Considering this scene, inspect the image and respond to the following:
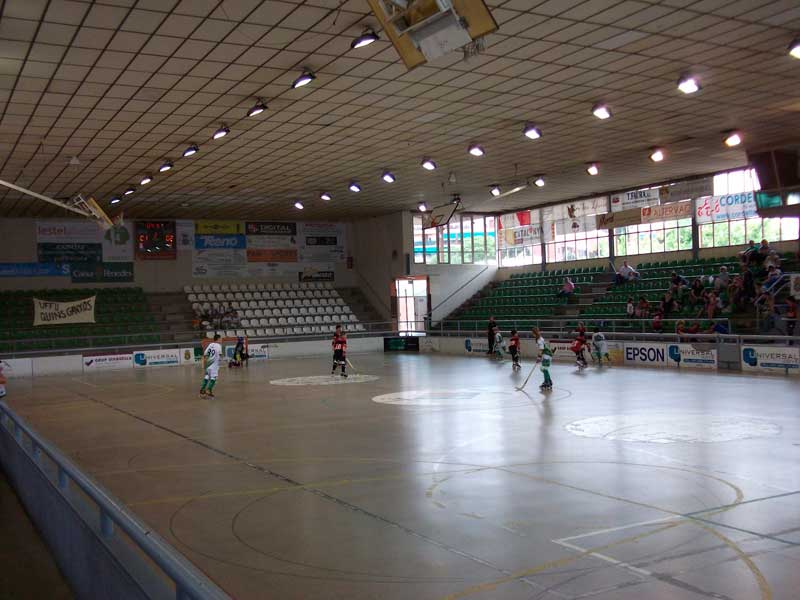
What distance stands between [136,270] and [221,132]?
2139cm

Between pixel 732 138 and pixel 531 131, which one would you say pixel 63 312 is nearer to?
pixel 531 131

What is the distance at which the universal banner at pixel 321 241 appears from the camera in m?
43.8

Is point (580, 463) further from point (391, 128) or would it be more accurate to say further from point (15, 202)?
point (15, 202)

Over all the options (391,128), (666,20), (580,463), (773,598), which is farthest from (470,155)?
(773,598)

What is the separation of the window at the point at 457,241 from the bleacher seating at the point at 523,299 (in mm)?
2146

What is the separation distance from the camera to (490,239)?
43.6m

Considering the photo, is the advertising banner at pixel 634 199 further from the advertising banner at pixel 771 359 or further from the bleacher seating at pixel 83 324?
the bleacher seating at pixel 83 324

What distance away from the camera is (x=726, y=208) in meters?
31.3

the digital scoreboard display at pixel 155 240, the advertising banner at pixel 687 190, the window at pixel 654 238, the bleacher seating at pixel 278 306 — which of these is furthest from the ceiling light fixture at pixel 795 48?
the digital scoreboard display at pixel 155 240

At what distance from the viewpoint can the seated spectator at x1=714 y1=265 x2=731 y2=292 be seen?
27.7 metres

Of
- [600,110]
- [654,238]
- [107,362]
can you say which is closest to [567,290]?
[654,238]

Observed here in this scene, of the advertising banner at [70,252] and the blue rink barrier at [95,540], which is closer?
the blue rink barrier at [95,540]

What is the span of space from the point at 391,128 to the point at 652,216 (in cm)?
1506

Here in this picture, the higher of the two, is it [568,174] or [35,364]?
[568,174]
